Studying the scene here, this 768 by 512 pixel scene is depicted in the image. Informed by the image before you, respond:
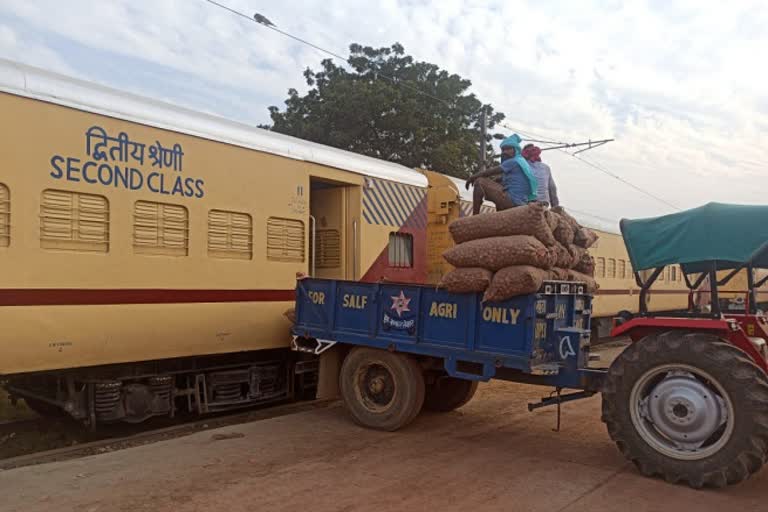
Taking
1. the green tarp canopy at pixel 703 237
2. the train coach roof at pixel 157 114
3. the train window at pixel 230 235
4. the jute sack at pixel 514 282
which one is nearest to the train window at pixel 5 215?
the train coach roof at pixel 157 114

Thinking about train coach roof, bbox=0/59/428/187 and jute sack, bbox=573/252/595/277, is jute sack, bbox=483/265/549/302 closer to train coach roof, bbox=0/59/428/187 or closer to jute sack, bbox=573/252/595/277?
jute sack, bbox=573/252/595/277

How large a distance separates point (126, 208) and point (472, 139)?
2113cm

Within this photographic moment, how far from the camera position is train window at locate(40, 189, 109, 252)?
588cm

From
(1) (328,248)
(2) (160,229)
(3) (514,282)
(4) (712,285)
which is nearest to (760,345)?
(4) (712,285)

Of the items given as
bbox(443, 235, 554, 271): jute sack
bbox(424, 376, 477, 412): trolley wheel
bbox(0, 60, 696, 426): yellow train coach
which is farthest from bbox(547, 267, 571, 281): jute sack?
bbox(0, 60, 696, 426): yellow train coach

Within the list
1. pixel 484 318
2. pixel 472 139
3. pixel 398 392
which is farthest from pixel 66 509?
pixel 472 139

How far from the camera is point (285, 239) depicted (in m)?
8.26

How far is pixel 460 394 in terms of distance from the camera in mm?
7945

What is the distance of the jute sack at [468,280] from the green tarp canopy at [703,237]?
1380 mm

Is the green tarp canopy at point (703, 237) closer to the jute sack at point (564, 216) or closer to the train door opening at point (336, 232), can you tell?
the jute sack at point (564, 216)

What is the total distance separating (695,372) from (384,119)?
2008 centimetres

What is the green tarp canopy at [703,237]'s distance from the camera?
563 centimetres

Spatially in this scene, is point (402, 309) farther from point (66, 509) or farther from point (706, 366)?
point (66, 509)

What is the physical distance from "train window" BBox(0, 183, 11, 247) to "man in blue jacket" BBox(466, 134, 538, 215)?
445 cm
